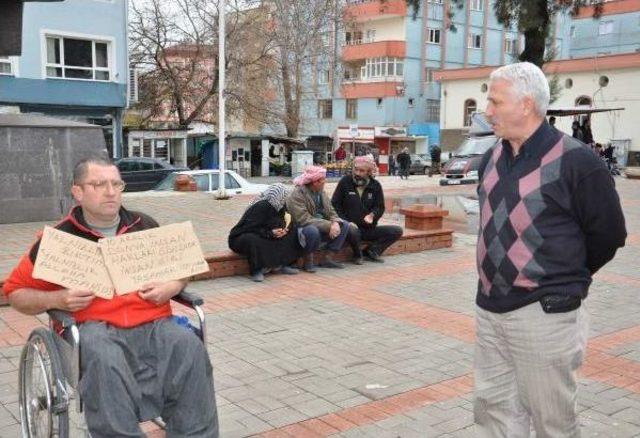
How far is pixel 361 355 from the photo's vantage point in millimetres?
4934

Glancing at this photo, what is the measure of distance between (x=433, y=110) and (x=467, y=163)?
3001 centimetres

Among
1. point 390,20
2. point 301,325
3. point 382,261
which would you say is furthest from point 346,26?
point 301,325

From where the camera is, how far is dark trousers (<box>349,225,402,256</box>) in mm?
8227

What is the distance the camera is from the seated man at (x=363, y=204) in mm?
8109

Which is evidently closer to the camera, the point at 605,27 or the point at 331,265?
the point at 331,265

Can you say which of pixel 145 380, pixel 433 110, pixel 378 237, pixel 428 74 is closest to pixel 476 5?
pixel 428 74

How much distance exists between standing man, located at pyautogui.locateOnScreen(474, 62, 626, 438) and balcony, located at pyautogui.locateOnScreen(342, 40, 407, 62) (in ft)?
151

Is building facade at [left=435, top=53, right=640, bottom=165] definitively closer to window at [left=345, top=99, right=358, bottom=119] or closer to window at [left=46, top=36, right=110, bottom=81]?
window at [left=345, top=99, right=358, bottom=119]

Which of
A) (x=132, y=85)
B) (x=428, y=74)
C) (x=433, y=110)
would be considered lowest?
(x=132, y=85)

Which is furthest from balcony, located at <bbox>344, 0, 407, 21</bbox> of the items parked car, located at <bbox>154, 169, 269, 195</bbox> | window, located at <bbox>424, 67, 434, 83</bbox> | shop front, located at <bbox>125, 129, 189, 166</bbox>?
parked car, located at <bbox>154, 169, 269, 195</bbox>

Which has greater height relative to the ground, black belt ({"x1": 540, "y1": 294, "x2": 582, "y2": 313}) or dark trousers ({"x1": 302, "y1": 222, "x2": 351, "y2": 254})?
black belt ({"x1": 540, "y1": 294, "x2": 582, "y2": 313})

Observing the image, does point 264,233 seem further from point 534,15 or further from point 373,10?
point 373,10

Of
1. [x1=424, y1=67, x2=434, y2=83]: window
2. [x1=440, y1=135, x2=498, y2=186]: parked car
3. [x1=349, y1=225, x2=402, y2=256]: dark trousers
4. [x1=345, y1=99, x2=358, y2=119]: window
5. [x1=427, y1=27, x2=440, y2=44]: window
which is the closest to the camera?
[x1=349, y1=225, x2=402, y2=256]: dark trousers

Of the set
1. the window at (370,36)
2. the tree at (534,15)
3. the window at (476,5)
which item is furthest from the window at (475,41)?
the tree at (534,15)
